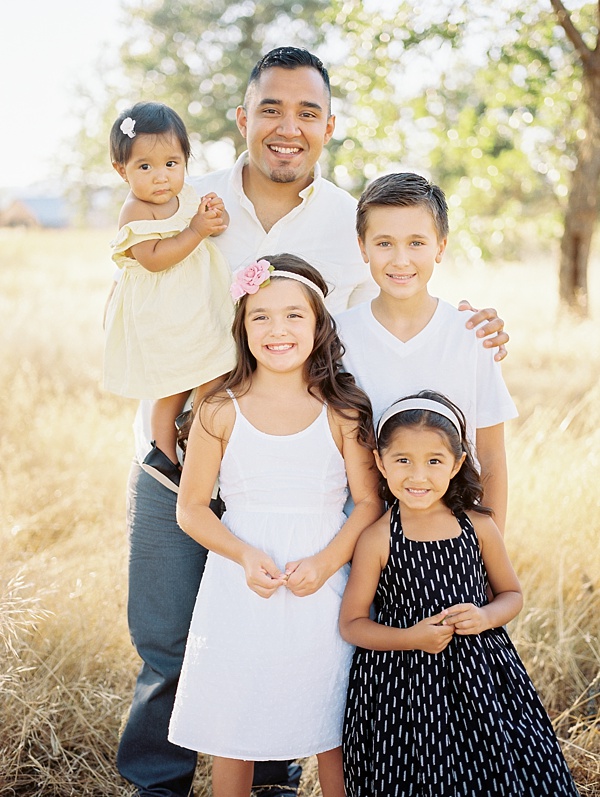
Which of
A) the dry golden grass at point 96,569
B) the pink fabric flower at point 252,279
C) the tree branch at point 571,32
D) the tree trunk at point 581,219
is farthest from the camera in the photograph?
the tree trunk at point 581,219

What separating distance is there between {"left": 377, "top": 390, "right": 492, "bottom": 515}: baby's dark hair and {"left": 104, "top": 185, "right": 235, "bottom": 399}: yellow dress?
602 mm

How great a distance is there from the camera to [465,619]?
2326 millimetres

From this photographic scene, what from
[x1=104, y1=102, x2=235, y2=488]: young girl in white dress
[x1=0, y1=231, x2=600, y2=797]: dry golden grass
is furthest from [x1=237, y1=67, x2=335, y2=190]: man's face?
[x1=0, y1=231, x2=600, y2=797]: dry golden grass

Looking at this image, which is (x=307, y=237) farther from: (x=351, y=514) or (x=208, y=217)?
(x=351, y=514)

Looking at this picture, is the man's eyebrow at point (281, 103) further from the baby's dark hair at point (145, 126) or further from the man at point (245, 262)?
the baby's dark hair at point (145, 126)

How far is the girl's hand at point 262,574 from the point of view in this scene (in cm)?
234

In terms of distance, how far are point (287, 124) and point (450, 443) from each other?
127 centimetres

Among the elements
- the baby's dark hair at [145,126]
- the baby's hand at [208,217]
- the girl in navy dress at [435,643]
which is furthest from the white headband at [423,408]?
the baby's dark hair at [145,126]

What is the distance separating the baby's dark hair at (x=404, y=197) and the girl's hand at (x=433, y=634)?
1.13 meters

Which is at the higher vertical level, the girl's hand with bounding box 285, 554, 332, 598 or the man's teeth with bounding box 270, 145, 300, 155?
the man's teeth with bounding box 270, 145, 300, 155

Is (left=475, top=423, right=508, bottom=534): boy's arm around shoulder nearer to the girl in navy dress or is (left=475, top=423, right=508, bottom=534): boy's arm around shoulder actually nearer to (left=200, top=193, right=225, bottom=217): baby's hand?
the girl in navy dress

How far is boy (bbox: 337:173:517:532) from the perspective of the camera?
8.30 feet

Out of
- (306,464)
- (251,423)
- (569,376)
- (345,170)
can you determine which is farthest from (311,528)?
(345,170)

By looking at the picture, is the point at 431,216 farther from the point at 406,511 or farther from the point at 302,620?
the point at 302,620
